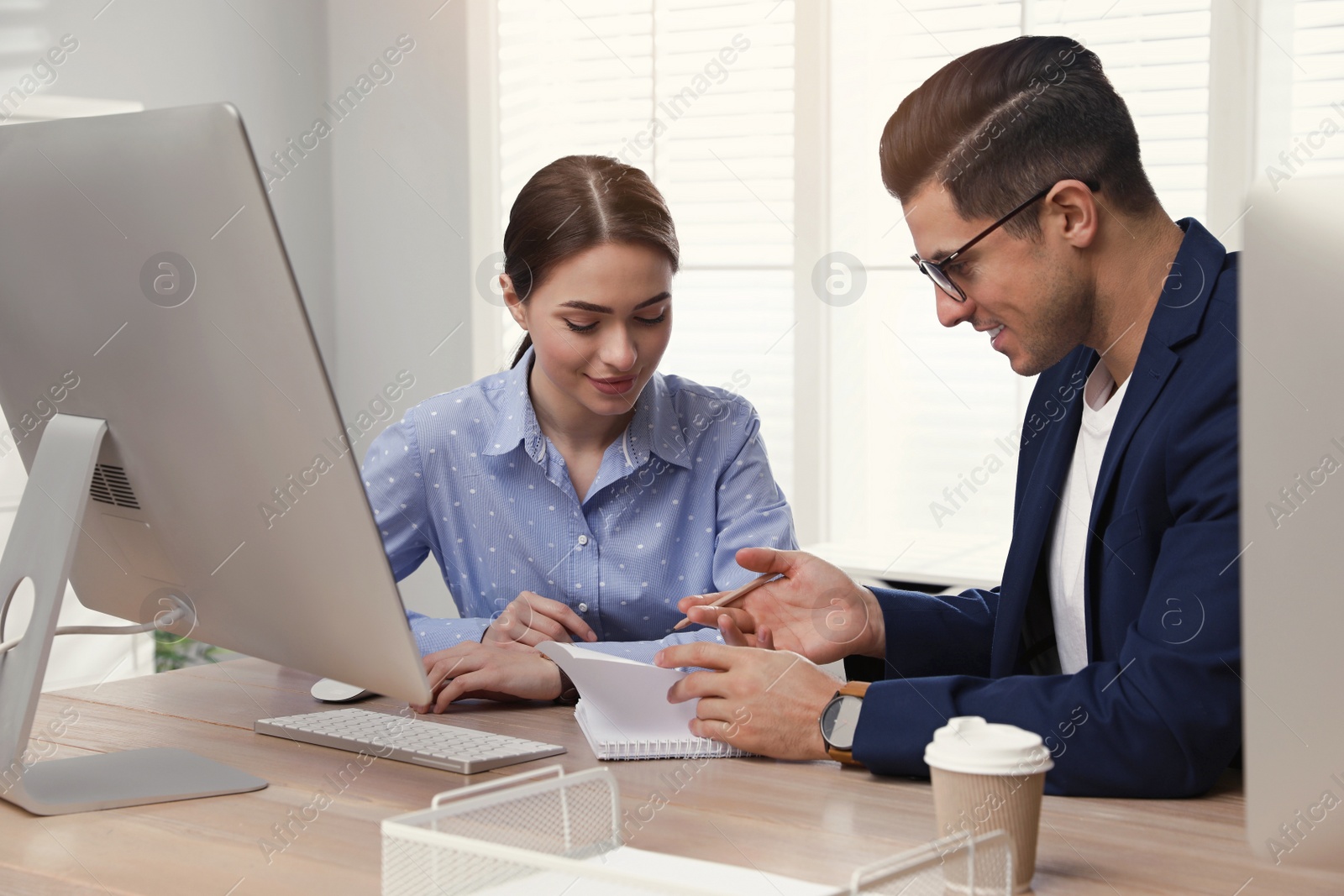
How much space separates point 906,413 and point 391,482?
5.54 ft

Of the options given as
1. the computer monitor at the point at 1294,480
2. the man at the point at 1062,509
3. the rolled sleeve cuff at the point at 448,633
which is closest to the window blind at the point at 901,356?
the man at the point at 1062,509

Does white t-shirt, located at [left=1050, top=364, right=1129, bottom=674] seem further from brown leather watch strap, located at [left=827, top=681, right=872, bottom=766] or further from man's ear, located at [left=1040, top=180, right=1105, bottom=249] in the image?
brown leather watch strap, located at [left=827, top=681, right=872, bottom=766]

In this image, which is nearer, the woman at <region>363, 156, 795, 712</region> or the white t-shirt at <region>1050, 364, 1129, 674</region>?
the white t-shirt at <region>1050, 364, 1129, 674</region>

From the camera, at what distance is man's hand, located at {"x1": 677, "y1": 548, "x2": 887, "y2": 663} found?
1.44 m

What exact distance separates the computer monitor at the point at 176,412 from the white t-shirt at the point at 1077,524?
0.84 metres

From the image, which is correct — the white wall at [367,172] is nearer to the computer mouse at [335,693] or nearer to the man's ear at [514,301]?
the man's ear at [514,301]

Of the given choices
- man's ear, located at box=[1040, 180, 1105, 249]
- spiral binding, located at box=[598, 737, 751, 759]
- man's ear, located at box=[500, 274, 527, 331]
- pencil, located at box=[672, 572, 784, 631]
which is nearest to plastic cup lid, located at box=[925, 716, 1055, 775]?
spiral binding, located at box=[598, 737, 751, 759]

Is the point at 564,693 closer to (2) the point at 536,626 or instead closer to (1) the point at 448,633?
(2) the point at 536,626

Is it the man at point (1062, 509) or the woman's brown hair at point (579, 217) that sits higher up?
the woman's brown hair at point (579, 217)

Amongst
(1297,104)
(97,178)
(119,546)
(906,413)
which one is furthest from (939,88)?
(906,413)

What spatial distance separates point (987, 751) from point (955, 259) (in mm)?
722

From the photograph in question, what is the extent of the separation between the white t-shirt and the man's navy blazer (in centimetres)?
4

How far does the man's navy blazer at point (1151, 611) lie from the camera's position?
104 cm

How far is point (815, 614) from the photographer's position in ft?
4.77
